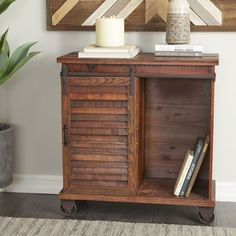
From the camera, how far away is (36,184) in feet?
9.80

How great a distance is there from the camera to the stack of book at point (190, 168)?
256cm

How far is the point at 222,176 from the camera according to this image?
285 centimetres

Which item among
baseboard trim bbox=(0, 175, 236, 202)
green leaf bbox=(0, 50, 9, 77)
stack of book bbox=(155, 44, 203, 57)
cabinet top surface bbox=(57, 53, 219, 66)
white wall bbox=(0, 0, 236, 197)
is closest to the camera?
cabinet top surface bbox=(57, 53, 219, 66)

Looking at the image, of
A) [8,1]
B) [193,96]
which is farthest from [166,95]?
[8,1]

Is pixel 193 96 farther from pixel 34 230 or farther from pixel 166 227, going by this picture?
pixel 34 230

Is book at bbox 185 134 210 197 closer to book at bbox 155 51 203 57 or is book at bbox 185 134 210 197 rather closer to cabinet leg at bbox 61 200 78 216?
book at bbox 155 51 203 57

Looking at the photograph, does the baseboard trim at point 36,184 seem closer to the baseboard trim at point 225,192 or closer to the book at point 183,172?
the book at point 183,172

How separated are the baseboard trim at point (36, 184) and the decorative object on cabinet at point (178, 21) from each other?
37.8 inches

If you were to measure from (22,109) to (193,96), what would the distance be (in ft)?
2.85

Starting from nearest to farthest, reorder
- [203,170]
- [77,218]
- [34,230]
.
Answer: [34,230] → [77,218] → [203,170]

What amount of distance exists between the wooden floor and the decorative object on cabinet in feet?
2.56

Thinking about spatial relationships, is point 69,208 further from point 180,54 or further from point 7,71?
point 180,54

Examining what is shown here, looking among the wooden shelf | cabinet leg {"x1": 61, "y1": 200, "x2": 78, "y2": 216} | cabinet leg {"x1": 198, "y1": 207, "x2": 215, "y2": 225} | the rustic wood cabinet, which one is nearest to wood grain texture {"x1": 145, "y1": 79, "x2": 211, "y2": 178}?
the rustic wood cabinet

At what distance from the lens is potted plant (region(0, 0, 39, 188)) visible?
262 centimetres
